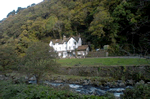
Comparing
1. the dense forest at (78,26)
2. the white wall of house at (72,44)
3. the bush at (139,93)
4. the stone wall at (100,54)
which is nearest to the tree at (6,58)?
the dense forest at (78,26)

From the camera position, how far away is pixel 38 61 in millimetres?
15141

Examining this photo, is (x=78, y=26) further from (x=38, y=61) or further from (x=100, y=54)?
(x=38, y=61)

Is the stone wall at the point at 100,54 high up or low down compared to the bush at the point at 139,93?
up

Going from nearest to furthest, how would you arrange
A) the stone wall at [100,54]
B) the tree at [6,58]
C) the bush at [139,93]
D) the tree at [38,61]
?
the bush at [139,93], the tree at [38,61], the tree at [6,58], the stone wall at [100,54]

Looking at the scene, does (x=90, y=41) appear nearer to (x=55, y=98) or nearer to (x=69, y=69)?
(x=69, y=69)

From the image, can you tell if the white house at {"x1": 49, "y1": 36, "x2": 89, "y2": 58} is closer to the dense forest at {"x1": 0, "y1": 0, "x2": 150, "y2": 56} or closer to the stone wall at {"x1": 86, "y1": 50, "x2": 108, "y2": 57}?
the dense forest at {"x1": 0, "y1": 0, "x2": 150, "y2": 56}

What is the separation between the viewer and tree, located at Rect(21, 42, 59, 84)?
1451 centimetres

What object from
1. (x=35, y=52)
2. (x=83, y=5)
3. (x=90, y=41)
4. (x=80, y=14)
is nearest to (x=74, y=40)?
(x=90, y=41)

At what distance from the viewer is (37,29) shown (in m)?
58.3

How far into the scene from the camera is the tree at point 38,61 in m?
14.5

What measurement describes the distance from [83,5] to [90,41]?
16532 mm

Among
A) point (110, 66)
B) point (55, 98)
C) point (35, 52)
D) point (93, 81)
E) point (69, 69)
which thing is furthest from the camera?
point (69, 69)

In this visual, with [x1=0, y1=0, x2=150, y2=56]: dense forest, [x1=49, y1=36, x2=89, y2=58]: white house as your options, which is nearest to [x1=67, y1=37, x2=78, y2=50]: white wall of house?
[x1=49, y1=36, x2=89, y2=58]: white house

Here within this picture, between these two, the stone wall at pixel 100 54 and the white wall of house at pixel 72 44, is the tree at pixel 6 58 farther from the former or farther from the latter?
the white wall of house at pixel 72 44
